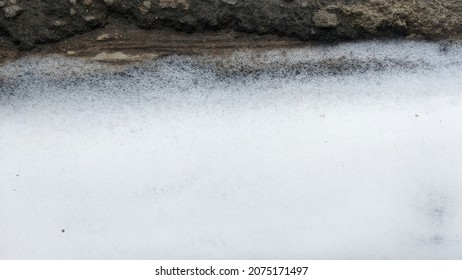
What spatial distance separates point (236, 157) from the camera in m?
1.58

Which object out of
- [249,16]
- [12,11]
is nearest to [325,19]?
[249,16]

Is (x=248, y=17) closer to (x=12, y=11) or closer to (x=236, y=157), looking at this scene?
(x=236, y=157)

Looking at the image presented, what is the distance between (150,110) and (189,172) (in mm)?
188

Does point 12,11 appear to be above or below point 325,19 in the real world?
below

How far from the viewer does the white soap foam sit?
1.56 m

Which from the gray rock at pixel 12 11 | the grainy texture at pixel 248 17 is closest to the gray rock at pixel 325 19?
the grainy texture at pixel 248 17

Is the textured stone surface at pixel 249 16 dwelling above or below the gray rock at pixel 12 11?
above

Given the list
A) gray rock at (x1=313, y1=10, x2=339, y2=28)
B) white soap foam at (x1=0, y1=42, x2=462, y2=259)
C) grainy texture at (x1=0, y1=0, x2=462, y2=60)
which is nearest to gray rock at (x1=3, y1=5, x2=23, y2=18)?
grainy texture at (x1=0, y1=0, x2=462, y2=60)

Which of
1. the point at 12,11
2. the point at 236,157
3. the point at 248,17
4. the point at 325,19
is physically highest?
the point at 325,19

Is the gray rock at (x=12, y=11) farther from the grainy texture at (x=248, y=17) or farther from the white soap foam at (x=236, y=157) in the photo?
the white soap foam at (x=236, y=157)

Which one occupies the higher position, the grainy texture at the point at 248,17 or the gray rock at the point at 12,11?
the grainy texture at the point at 248,17

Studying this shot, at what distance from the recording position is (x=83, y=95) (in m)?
1.60

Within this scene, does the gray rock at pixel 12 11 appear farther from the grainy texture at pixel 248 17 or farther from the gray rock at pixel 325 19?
the gray rock at pixel 325 19

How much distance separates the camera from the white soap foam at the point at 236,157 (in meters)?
1.56
